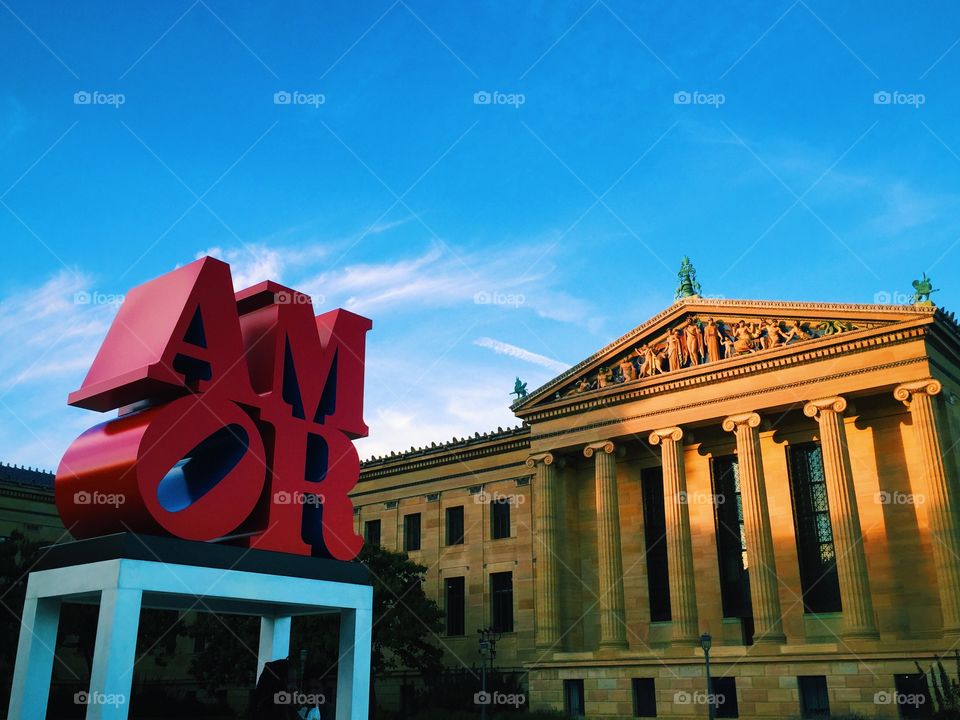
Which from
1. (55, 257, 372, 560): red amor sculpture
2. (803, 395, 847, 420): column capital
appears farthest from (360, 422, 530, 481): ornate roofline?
(55, 257, 372, 560): red amor sculpture

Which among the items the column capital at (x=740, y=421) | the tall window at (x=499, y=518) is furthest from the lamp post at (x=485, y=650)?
the column capital at (x=740, y=421)

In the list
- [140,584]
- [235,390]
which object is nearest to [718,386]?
[235,390]

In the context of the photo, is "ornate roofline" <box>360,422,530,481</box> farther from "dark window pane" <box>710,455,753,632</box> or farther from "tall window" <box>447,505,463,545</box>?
"dark window pane" <box>710,455,753,632</box>

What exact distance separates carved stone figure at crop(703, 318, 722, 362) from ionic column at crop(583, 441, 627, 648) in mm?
7106

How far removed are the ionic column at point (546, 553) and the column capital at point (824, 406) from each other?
14388mm

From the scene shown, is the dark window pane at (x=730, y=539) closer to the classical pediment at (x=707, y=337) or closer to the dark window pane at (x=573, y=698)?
the classical pediment at (x=707, y=337)

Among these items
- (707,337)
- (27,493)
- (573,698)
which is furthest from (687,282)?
(27,493)

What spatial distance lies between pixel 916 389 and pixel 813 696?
45.5 feet

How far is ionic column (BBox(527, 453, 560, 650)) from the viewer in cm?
4516

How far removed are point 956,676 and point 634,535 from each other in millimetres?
17003

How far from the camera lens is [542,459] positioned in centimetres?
4828

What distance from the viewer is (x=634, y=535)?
4653 centimetres

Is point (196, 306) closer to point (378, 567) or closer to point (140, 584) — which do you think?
point (140, 584)

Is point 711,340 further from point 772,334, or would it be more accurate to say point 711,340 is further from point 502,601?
point 502,601
